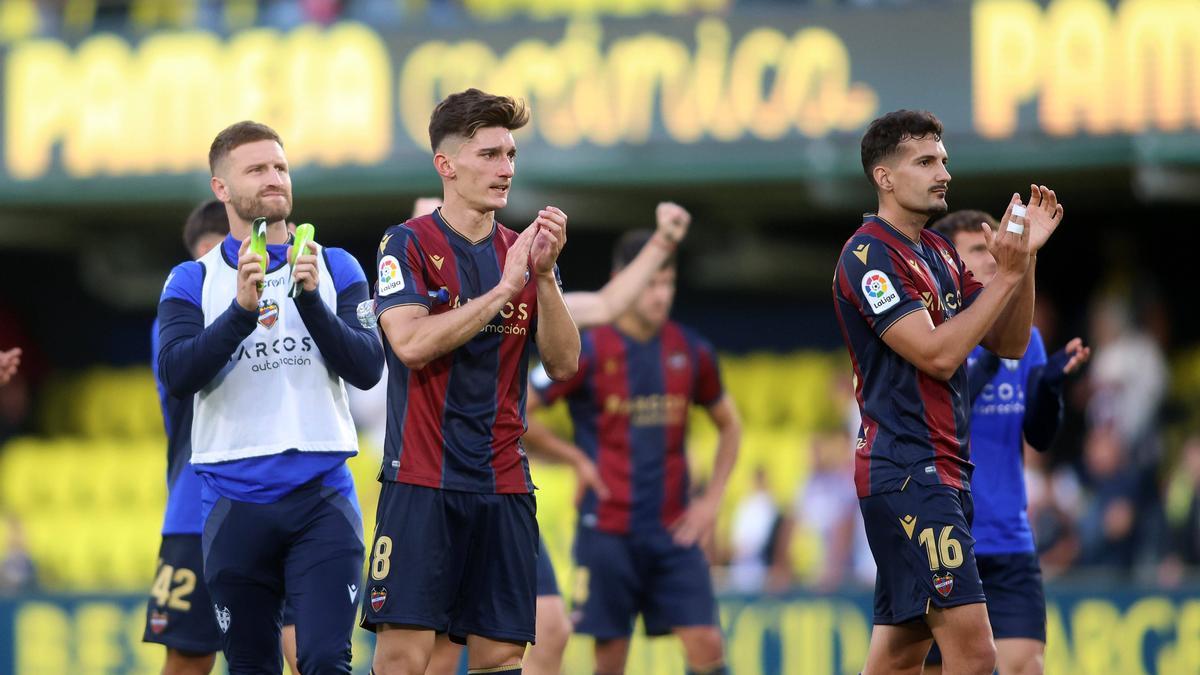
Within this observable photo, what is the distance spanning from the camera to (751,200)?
581 inches

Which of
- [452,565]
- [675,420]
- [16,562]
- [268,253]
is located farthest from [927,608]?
[16,562]

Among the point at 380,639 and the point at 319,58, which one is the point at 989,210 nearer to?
the point at 319,58

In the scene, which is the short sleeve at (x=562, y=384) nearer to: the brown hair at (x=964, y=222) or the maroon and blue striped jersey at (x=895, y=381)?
the brown hair at (x=964, y=222)

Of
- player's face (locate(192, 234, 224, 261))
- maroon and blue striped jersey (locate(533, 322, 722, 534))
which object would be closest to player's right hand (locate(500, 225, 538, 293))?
player's face (locate(192, 234, 224, 261))

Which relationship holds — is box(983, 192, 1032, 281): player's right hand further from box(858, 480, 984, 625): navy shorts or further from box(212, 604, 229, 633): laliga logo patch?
box(212, 604, 229, 633): laliga logo patch

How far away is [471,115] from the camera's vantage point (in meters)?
5.84

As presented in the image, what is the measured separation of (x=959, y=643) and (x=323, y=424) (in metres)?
2.26

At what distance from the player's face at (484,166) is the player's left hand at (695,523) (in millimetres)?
3087

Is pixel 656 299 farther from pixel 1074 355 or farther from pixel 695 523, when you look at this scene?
pixel 1074 355

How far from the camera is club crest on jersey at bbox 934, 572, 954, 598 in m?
5.70

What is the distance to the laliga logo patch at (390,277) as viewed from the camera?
576cm

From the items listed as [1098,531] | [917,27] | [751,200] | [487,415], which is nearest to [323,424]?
[487,415]

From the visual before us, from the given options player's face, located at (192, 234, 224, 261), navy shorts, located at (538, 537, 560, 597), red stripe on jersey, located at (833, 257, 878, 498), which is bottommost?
navy shorts, located at (538, 537, 560, 597)

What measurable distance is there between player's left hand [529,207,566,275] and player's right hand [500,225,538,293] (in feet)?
0.08
